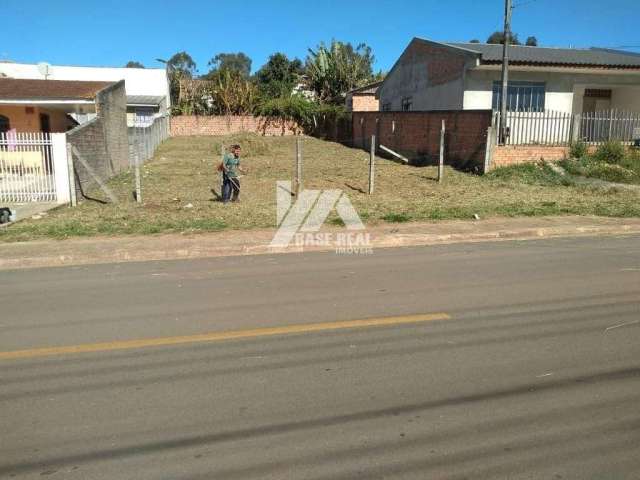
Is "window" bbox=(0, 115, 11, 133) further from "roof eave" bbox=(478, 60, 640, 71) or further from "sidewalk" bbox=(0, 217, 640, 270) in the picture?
"roof eave" bbox=(478, 60, 640, 71)

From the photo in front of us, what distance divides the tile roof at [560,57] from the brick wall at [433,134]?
10.7ft

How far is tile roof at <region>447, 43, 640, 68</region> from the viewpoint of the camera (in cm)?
2081

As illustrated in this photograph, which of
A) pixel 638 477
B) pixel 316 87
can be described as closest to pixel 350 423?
pixel 638 477

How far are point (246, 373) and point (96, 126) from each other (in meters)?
15.0

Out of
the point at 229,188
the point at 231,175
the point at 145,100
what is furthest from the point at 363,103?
the point at 231,175

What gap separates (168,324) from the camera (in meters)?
5.03

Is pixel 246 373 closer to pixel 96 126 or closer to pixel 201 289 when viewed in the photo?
pixel 201 289

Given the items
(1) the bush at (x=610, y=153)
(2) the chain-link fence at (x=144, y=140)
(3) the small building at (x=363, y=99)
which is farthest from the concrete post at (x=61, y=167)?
(3) the small building at (x=363, y=99)

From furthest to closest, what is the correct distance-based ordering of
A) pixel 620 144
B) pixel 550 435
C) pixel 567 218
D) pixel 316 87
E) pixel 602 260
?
pixel 316 87 < pixel 620 144 < pixel 567 218 < pixel 602 260 < pixel 550 435

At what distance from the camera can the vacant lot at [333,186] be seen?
10.6m

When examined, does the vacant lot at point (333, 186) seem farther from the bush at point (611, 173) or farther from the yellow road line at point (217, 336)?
the yellow road line at point (217, 336)

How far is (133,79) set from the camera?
141ft

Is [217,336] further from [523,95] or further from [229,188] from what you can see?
[523,95]

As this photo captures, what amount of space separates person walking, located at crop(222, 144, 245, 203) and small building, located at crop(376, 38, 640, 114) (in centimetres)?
1236
